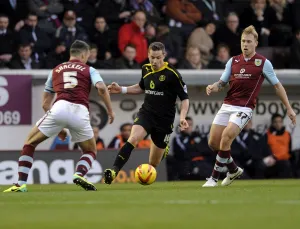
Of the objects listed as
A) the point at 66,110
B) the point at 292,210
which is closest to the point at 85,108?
the point at 66,110

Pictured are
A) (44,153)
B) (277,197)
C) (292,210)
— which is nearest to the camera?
(292,210)

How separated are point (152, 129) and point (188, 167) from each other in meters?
5.83

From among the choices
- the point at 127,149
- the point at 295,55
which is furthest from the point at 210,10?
the point at 127,149

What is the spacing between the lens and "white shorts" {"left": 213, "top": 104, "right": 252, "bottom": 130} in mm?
14672

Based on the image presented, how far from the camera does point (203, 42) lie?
72.6ft

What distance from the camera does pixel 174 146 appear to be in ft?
67.7

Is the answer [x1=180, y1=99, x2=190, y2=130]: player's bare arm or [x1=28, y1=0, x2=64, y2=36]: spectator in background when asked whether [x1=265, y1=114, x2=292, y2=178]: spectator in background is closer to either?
[x1=28, y1=0, x2=64, y2=36]: spectator in background

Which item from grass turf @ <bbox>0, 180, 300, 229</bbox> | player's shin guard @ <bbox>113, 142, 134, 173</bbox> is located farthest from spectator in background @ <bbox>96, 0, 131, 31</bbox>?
grass turf @ <bbox>0, 180, 300, 229</bbox>

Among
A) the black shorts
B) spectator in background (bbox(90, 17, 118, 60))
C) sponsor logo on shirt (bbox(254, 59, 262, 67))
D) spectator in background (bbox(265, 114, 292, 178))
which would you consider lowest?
spectator in background (bbox(265, 114, 292, 178))

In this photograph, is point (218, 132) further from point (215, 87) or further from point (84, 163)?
point (84, 163)

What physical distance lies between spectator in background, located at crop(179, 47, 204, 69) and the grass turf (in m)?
9.32

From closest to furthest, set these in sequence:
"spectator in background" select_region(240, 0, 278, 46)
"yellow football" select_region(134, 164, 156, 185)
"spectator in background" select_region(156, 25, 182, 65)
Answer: "yellow football" select_region(134, 164, 156, 185) < "spectator in background" select_region(156, 25, 182, 65) < "spectator in background" select_region(240, 0, 278, 46)

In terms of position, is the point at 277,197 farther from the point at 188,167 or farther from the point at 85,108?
the point at 188,167

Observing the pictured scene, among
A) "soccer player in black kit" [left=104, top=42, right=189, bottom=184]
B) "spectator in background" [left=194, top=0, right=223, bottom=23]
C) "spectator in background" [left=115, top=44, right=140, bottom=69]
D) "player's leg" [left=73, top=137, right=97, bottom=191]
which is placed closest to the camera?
"player's leg" [left=73, top=137, right=97, bottom=191]
